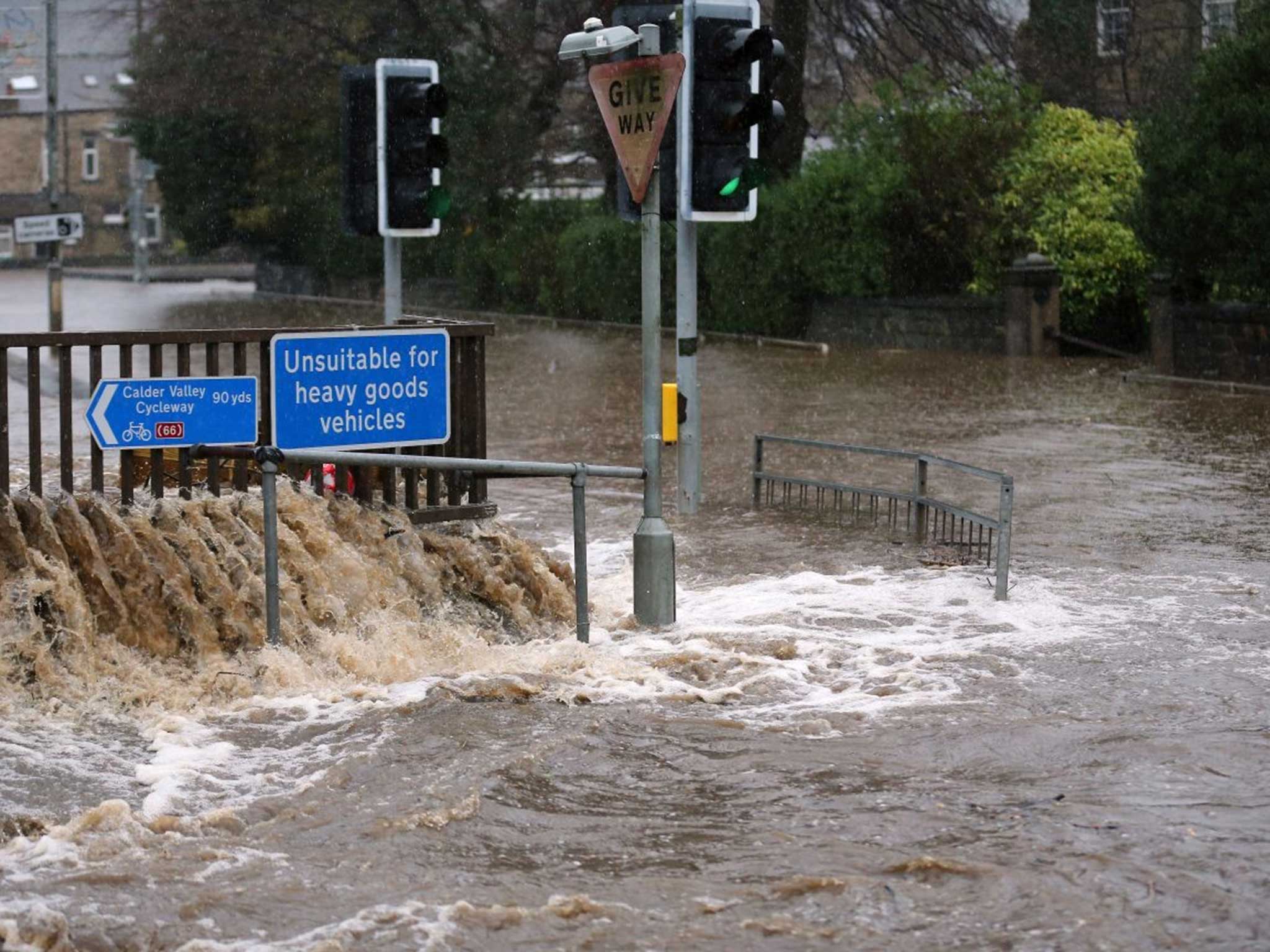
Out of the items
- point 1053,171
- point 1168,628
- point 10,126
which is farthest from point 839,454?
point 10,126

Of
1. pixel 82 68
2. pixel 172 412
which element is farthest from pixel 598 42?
pixel 82 68

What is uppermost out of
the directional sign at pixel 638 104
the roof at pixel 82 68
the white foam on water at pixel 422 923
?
the roof at pixel 82 68

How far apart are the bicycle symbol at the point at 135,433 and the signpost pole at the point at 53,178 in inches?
841

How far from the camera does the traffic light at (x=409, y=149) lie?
12.8 m

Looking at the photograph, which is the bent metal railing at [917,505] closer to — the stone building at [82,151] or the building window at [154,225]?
the stone building at [82,151]

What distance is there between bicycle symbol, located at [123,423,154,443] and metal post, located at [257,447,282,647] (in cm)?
62

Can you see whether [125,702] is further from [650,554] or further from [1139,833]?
[1139,833]

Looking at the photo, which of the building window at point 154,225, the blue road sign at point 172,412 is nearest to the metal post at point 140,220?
the building window at point 154,225

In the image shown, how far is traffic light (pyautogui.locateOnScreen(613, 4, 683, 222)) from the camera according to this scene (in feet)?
35.2

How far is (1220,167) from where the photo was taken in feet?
78.9

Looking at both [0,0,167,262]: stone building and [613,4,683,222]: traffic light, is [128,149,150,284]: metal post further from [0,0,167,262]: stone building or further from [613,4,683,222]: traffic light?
[613,4,683,222]: traffic light

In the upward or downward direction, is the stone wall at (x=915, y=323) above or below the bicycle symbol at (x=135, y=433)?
above

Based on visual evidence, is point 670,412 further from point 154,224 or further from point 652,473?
point 154,224

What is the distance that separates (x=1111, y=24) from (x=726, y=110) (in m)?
35.3
